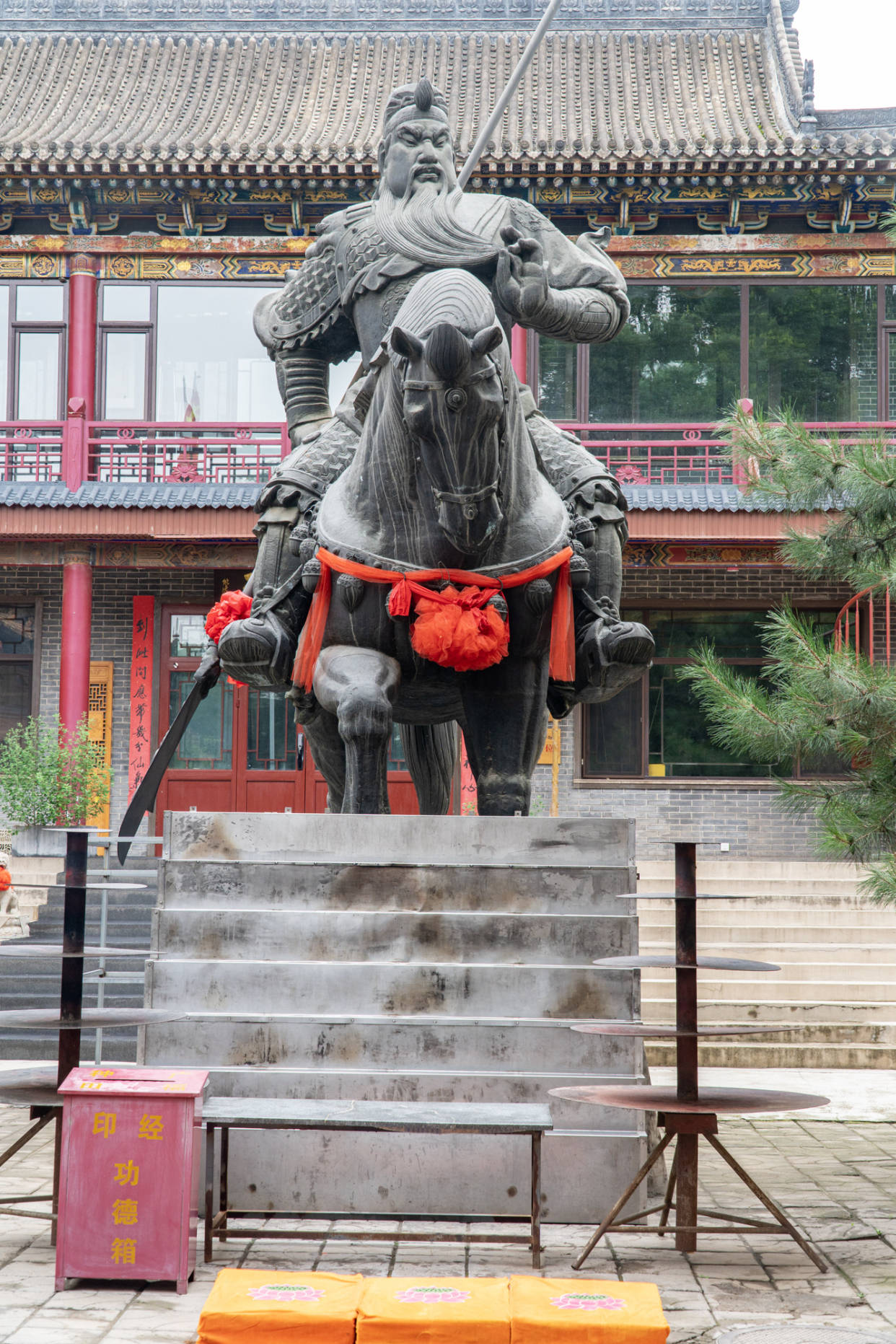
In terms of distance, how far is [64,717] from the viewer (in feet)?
46.3

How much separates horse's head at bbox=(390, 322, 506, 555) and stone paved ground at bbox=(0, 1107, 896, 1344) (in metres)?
1.95

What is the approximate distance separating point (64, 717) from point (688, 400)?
6.99 m

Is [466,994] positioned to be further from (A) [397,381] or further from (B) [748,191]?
(B) [748,191]

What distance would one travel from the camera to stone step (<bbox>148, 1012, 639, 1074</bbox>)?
161 inches

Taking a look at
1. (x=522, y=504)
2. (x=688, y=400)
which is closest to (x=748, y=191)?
(x=688, y=400)

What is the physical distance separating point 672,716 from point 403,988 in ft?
35.8

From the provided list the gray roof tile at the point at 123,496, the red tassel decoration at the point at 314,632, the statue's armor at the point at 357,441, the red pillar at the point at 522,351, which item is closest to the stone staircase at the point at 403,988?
the red tassel decoration at the point at 314,632

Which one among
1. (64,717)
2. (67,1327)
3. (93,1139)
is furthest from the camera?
(64,717)

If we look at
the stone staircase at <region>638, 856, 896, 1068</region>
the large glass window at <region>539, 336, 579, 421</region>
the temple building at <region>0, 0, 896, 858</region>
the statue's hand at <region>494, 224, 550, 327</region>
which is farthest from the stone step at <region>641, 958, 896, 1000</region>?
the large glass window at <region>539, 336, 579, 421</region>

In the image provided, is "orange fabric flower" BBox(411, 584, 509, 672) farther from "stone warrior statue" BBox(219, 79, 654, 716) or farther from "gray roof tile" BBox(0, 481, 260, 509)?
"gray roof tile" BBox(0, 481, 260, 509)

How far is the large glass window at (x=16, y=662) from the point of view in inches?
607

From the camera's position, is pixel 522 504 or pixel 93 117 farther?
pixel 93 117

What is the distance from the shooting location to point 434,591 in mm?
4527

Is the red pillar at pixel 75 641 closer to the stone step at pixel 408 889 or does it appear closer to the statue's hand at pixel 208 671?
the statue's hand at pixel 208 671
